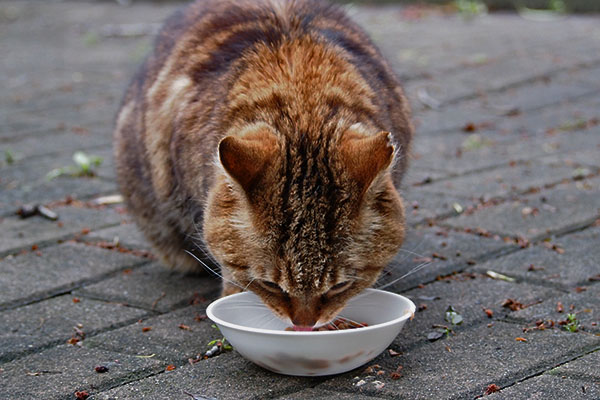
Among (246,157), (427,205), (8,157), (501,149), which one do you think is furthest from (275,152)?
(8,157)

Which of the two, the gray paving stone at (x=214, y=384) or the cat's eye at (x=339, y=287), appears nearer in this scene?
the gray paving stone at (x=214, y=384)

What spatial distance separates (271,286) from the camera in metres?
2.69

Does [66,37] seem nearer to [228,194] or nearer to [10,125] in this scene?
[10,125]

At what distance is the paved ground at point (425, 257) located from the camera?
268 centimetres

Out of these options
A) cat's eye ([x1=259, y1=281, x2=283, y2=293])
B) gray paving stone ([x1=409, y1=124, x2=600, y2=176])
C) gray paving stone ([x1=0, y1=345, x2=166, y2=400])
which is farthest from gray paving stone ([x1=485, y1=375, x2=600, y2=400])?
gray paving stone ([x1=409, y1=124, x2=600, y2=176])

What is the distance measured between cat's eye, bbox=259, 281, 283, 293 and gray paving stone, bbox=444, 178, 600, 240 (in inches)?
68.6

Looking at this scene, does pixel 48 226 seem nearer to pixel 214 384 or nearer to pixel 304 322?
A: pixel 214 384

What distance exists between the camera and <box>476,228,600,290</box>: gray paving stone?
346cm

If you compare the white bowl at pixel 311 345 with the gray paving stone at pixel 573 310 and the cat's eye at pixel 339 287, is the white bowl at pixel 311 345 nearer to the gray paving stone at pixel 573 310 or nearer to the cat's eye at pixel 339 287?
the cat's eye at pixel 339 287

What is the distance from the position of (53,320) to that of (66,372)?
1.64 feet

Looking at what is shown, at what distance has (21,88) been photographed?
761 centimetres

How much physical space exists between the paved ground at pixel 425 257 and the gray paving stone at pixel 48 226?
0.01 m

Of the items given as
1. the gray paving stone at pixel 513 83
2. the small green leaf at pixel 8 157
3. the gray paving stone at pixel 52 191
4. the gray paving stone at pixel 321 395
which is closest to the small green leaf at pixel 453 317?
the gray paving stone at pixel 321 395

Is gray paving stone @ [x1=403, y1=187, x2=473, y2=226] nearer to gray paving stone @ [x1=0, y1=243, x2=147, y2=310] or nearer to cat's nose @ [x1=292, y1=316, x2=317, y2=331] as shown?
gray paving stone @ [x1=0, y1=243, x2=147, y2=310]
